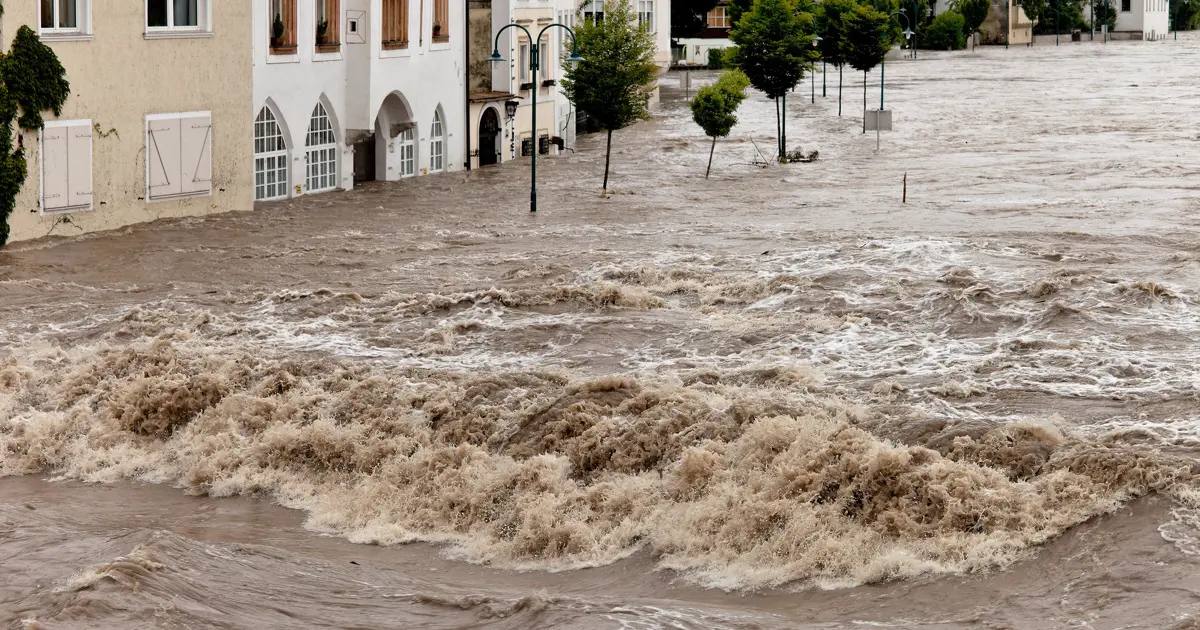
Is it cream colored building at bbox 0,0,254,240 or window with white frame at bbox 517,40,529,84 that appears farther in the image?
window with white frame at bbox 517,40,529,84

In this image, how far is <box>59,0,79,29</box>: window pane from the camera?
32500mm

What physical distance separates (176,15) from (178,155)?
3.13 m

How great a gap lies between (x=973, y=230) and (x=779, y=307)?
10116 millimetres

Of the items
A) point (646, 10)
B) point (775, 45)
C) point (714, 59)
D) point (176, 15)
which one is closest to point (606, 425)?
point (176, 15)

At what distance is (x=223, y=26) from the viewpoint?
36.9 meters

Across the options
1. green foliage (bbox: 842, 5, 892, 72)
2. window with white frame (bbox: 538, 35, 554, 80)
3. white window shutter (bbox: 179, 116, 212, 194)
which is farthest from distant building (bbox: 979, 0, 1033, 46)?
white window shutter (bbox: 179, 116, 212, 194)

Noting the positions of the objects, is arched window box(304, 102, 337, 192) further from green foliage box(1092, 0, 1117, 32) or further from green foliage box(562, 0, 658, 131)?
green foliage box(1092, 0, 1117, 32)

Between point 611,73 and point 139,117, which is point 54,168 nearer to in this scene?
point 139,117

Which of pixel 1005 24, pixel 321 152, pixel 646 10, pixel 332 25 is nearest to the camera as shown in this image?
pixel 332 25

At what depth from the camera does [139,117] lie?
113ft

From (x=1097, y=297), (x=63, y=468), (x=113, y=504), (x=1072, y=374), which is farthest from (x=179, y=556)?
(x=1097, y=297)

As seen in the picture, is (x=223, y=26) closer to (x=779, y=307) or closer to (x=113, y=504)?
(x=779, y=307)

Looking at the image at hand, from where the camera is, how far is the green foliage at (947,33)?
13025 centimetres

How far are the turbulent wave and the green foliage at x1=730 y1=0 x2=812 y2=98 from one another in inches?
1459
